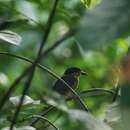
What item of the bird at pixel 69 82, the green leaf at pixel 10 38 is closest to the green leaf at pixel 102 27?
the green leaf at pixel 10 38

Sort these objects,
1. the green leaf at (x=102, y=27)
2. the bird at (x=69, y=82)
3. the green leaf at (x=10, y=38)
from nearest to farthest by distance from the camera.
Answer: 1. the green leaf at (x=102, y=27)
2. the green leaf at (x=10, y=38)
3. the bird at (x=69, y=82)

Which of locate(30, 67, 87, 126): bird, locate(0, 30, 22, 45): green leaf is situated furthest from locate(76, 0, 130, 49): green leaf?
A: locate(30, 67, 87, 126): bird

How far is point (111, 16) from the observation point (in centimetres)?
43

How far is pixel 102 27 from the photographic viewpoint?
17.0 inches

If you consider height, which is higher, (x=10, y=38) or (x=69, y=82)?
(x=69, y=82)

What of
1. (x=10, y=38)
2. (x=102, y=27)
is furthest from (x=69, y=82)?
(x=102, y=27)

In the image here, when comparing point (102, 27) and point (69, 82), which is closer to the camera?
point (102, 27)

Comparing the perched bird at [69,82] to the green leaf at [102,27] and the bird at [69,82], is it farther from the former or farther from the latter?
the green leaf at [102,27]

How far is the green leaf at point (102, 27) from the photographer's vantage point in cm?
43

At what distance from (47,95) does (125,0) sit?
0.37m

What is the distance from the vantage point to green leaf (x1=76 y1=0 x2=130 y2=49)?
43 cm

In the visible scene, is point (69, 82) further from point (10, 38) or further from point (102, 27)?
point (102, 27)

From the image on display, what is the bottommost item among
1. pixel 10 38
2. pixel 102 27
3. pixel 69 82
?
pixel 102 27

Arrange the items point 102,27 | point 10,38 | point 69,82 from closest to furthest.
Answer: point 102,27
point 10,38
point 69,82
